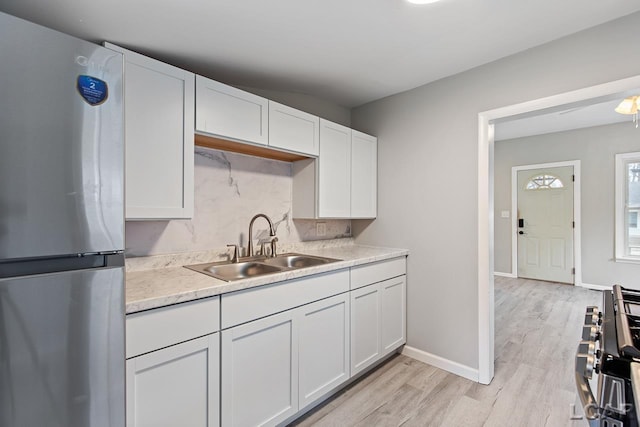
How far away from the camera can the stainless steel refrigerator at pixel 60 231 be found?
2.60ft

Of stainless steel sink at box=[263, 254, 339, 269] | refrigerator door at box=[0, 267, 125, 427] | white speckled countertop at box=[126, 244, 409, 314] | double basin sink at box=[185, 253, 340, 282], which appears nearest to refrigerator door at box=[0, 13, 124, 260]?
refrigerator door at box=[0, 267, 125, 427]

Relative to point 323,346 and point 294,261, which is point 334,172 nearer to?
point 294,261

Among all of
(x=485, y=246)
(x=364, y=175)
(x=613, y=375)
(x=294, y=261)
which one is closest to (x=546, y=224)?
(x=485, y=246)

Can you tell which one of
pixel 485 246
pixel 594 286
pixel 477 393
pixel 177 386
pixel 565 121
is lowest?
pixel 477 393

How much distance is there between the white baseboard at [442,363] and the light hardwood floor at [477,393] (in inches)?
1.9

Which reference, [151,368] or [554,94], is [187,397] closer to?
[151,368]

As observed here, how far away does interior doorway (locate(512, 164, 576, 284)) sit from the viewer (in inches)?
194

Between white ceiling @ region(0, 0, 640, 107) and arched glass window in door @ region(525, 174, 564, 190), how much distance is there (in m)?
4.09

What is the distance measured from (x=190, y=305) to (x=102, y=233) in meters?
0.52

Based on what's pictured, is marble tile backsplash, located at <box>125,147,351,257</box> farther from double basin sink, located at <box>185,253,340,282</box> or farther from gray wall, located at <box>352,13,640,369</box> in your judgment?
gray wall, located at <box>352,13,640,369</box>

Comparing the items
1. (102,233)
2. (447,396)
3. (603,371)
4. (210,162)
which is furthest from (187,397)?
(447,396)

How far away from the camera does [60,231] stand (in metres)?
0.87

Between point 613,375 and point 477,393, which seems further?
point 477,393

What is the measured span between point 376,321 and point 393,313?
25 centimetres
